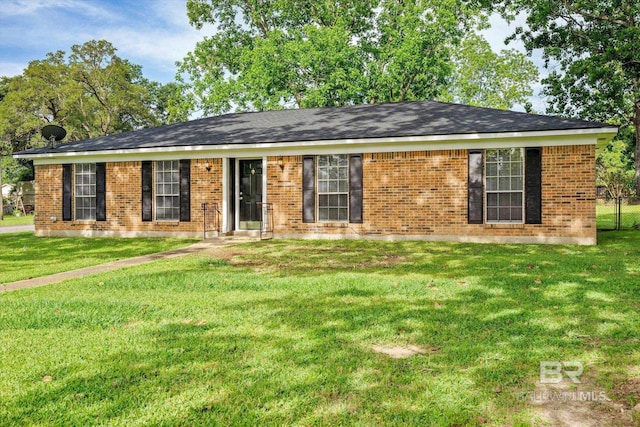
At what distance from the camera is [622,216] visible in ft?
69.1

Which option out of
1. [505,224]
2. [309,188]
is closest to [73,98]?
[309,188]

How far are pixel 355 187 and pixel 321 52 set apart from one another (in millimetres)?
13869

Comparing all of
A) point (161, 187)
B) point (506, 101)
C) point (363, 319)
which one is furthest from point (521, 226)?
point (506, 101)

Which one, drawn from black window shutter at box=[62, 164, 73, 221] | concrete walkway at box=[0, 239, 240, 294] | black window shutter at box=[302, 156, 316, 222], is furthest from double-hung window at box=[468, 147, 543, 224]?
black window shutter at box=[62, 164, 73, 221]

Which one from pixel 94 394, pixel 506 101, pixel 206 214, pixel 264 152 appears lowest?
pixel 94 394

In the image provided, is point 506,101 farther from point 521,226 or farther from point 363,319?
point 363,319

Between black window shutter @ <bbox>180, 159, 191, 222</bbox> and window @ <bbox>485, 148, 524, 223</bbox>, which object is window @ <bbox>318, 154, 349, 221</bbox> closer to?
window @ <bbox>485, 148, 524, 223</bbox>

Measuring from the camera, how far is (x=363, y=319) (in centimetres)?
473

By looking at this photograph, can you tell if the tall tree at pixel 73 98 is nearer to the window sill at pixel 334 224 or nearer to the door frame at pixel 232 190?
the door frame at pixel 232 190

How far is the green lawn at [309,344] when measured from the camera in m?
2.85

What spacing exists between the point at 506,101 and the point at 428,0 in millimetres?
19631

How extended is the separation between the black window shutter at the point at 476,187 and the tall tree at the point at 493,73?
3257 cm

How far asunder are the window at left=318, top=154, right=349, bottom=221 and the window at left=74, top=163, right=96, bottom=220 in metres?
7.83

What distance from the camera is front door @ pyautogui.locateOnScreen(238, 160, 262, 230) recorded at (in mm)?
14812
